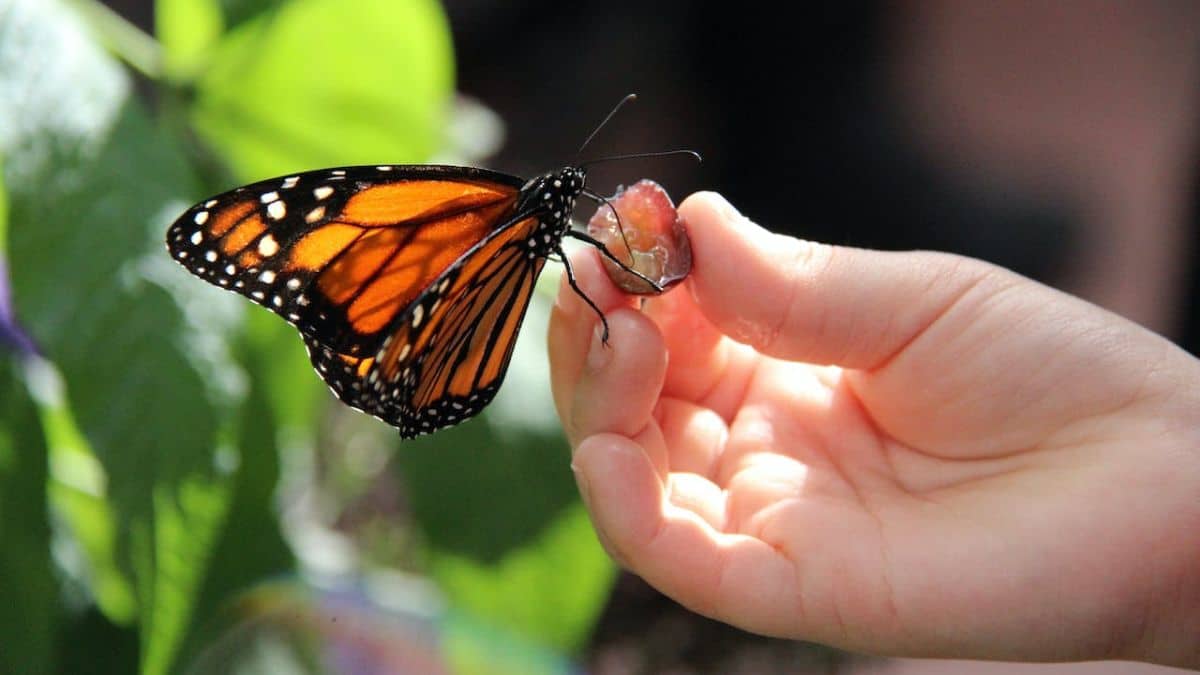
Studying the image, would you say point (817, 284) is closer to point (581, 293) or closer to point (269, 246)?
point (581, 293)

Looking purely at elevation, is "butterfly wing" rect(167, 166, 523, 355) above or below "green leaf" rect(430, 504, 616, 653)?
above

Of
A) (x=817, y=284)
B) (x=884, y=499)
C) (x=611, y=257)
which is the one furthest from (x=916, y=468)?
(x=611, y=257)

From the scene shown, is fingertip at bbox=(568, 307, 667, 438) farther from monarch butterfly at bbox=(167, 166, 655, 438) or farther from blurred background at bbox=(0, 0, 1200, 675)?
blurred background at bbox=(0, 0, 1200, 675)

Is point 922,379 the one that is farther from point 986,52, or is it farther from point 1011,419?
point 986,52

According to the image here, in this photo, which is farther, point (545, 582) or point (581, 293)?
point (545, 582)

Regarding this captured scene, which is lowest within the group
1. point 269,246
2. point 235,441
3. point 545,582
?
point 545,582

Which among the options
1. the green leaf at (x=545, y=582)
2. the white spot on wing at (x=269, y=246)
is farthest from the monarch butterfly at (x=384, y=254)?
the green leaf at (x=545, y=582)

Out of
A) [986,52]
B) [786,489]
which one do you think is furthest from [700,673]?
[986,52]

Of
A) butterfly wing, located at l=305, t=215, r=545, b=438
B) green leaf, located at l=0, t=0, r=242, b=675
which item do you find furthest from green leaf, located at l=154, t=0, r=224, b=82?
butterfly wing, located at l=305, t=215, r=545, b=438
